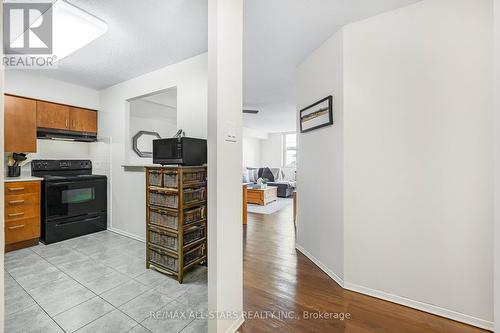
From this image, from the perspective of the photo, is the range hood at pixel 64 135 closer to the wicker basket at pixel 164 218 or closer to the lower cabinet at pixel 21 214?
the lower cabinet at pixel 21 214

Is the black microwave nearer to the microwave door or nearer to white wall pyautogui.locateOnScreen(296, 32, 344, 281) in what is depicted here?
white wall pyautogui.locateOnScreen(296, 32, 344, 281)

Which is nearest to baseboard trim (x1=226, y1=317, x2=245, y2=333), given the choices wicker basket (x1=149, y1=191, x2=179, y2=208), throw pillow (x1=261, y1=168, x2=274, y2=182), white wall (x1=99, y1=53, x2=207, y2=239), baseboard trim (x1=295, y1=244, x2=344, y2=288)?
baseboard trim (x1=295, y1=244, x2=344, y2=288)

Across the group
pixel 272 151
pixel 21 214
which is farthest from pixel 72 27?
pixel 272 151

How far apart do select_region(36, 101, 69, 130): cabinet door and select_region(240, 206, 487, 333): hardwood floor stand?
3477 mm

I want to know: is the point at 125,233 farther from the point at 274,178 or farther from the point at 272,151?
the point at 272,151

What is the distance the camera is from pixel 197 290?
203 centimetres

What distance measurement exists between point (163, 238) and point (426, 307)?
7.90 feet

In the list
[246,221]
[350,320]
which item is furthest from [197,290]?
[246,221]

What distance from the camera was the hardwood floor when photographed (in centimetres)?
157

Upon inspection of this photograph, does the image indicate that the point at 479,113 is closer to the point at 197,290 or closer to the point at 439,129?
the point at 439,129

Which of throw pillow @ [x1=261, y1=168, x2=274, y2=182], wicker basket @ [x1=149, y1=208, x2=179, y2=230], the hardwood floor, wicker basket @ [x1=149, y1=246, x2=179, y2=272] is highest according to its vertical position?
throw pillow @ [x1=261, y1=168, x2=274, y2=182]

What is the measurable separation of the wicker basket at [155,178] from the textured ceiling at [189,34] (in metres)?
1.38

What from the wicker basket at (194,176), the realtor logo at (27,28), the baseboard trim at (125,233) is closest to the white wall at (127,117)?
the baseboard trim at (125,233)

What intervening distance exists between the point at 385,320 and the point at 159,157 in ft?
8.23
